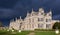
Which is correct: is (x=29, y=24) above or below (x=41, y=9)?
below

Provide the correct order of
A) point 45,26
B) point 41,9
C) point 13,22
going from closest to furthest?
point 45,26, point 41,9, point 13,22

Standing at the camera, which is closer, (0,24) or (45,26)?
(45,26)

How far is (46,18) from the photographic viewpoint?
4166 inches

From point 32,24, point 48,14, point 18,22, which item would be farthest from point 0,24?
point 48,14

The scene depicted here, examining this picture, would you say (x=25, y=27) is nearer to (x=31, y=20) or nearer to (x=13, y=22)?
(x=31, y=20)

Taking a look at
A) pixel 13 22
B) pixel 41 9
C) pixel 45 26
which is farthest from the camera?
pixel 13 22

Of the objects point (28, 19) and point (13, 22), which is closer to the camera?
point (28, 19)

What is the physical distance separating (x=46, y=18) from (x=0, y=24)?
23583 millimetres

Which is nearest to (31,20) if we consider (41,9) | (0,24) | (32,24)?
(32,24)

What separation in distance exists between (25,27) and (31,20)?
5102mm

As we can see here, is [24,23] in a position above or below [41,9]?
below

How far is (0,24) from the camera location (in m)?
112

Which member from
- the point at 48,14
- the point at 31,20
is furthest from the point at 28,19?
the point at 48,14

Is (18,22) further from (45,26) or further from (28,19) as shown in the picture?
(45,26)
